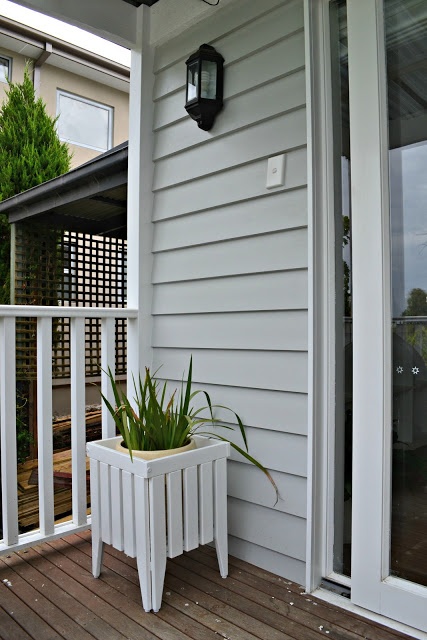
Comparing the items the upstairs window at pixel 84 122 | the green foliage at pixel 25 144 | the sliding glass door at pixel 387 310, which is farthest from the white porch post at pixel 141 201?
the upstairs window at pixel 84 122

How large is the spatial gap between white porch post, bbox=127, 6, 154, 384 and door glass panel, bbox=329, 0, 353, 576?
1042 millimetres

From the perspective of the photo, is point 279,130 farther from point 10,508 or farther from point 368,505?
point 10,508

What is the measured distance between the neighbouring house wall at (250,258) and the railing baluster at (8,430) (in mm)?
714

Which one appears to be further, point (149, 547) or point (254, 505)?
point (254, 505)

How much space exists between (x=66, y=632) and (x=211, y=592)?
19.9 inches

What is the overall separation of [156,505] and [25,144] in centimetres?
576

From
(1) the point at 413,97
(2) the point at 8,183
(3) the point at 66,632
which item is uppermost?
(2) the point at 8,183

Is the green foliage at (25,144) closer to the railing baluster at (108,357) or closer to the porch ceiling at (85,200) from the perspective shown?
the porch ceiling at (85,200)

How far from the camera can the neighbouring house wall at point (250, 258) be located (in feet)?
6.29

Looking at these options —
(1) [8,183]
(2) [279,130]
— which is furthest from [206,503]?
(1) [8,183]

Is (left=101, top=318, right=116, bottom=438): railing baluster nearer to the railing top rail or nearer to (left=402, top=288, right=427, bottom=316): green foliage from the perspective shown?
the railing top rail

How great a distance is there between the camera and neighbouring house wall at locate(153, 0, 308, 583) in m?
1.92

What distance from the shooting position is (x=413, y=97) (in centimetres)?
159

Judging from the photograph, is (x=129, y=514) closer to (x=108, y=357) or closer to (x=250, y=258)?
(x=108, y=357)
